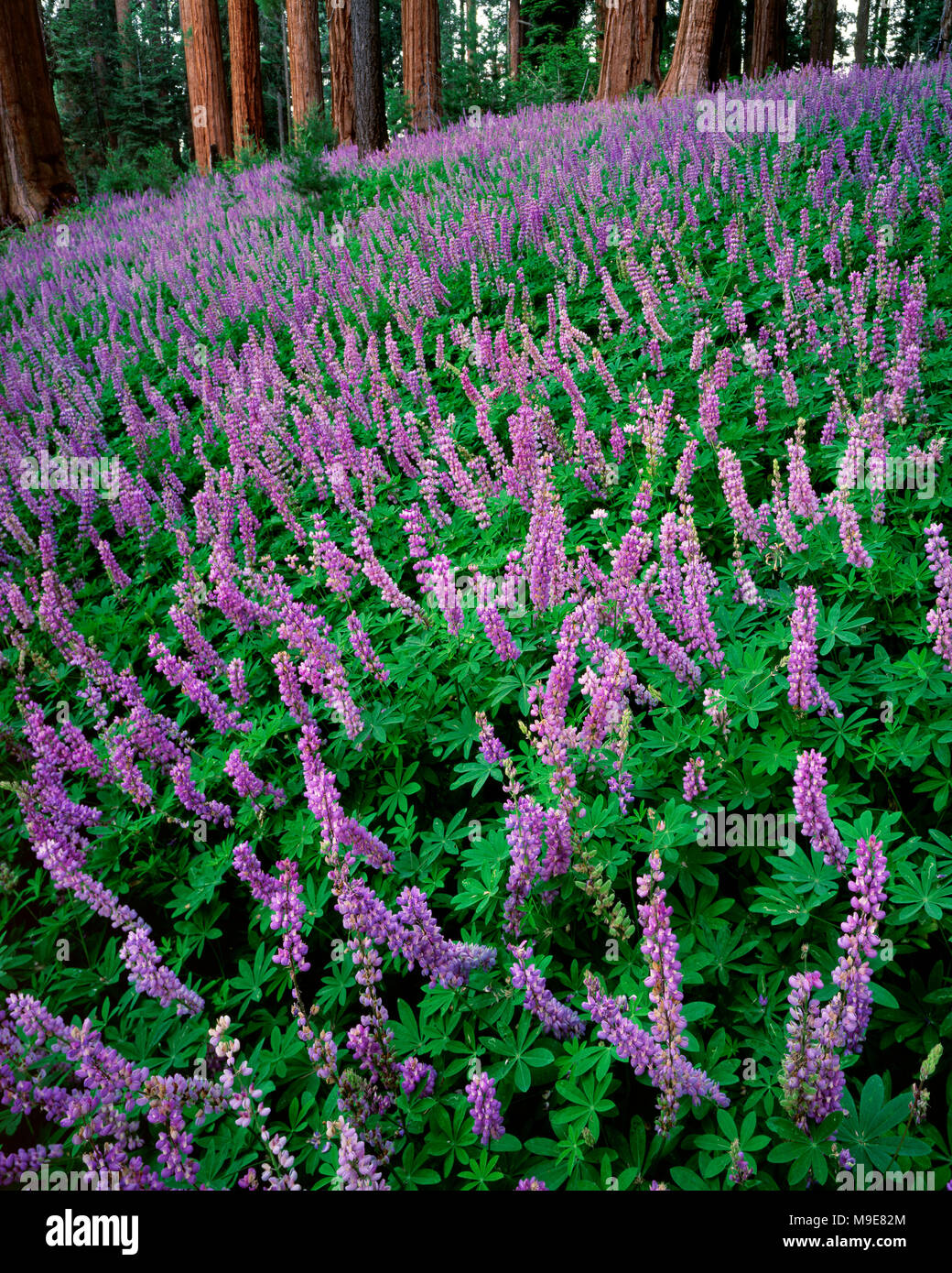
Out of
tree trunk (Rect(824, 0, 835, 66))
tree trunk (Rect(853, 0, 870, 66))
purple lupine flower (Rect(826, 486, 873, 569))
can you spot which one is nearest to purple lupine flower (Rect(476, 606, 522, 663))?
purple lupine flower (Rect(826, 486, 873, 569))

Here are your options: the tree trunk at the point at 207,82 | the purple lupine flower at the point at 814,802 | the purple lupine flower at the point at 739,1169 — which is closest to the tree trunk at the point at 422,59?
the tree trunk at the point at 207,82

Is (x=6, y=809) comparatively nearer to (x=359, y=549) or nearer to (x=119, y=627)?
(x=119, y=627)

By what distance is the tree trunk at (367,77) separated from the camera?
13375 millimetres

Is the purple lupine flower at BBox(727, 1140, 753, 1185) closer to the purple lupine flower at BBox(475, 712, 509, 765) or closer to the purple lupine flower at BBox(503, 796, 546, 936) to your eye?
the purple lupine flower at BBox(503, 796, 546, 936)

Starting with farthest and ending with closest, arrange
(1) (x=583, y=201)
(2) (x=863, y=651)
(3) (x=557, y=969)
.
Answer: (1) (x=583, y=201), (2) (x=863, y=651), (3) (x=557, y=969)

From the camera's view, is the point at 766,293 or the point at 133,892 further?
the point at 766,293

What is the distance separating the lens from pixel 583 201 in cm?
721

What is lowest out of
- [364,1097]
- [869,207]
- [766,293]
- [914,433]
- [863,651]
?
[364,1097]

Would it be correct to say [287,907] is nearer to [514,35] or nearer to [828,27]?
[828,27]

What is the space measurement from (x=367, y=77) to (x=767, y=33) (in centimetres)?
998

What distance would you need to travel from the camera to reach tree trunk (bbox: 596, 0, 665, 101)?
12734mm

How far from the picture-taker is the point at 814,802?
182 cm
